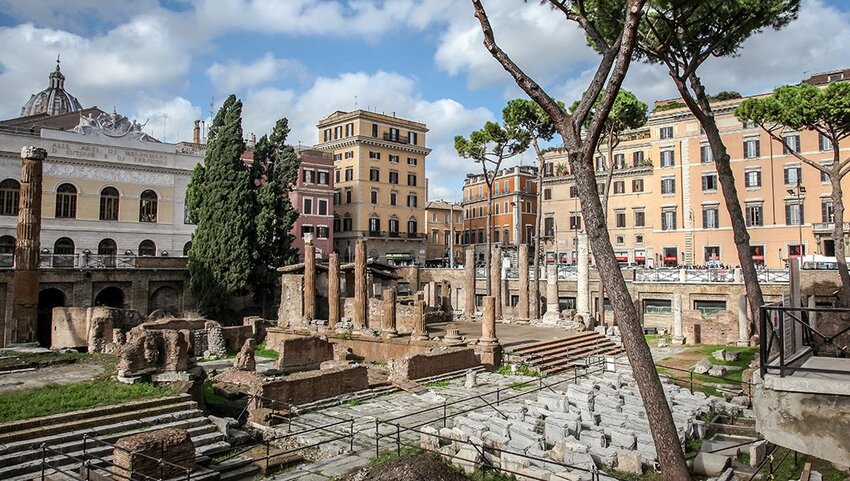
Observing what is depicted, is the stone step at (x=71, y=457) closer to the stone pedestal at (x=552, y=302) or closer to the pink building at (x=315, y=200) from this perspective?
the stone pedestal at (x=552, y=302)

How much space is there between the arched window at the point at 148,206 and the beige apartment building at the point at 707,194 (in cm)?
3262

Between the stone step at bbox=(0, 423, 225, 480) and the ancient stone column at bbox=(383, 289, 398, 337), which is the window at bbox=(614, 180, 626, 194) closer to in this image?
the ancient stone column at bbox=(383, 289, 398, 337)

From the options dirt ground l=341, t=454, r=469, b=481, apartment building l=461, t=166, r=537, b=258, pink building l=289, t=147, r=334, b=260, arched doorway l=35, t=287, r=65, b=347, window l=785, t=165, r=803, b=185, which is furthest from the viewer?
apartment building l=461, t=166, r=537, b=258

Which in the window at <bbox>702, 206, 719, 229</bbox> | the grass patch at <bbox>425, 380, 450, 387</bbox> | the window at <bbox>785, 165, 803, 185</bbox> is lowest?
the grass patch at <bbox>425, 380, 450, 387</bbox>

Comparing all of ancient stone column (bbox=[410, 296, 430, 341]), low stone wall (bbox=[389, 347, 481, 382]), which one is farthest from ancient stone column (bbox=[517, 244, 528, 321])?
low stone wall (bbox=[389, 347, 481, 382])

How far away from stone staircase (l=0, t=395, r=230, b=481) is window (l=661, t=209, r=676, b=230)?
41544 mm

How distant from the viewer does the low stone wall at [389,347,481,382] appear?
18.9 meters

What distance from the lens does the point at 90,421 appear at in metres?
11.7

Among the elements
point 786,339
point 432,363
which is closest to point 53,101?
point 432,363

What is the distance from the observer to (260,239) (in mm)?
36250

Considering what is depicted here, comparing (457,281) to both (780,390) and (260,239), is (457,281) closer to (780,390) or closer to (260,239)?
(260,239)

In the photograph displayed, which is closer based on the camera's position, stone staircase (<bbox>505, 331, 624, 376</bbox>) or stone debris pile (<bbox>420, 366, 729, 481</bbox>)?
stone debris pile (<bbox>420, 366, 729, 481</bbox>)

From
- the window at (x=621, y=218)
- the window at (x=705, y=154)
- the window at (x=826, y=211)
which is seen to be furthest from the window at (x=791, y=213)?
the window at (x=621, y=218)

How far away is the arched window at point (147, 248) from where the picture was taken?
38438mm
